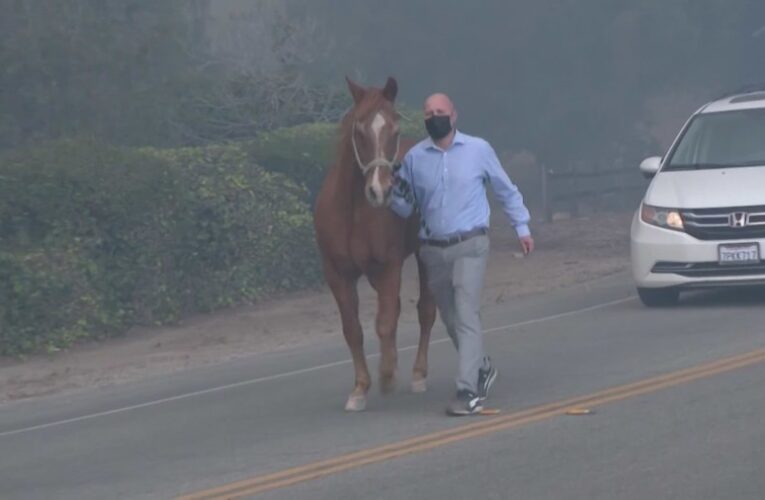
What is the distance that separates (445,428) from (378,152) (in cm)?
179

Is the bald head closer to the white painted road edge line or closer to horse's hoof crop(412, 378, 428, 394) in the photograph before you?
horse's hoof crop(412, 378, 428, 394)

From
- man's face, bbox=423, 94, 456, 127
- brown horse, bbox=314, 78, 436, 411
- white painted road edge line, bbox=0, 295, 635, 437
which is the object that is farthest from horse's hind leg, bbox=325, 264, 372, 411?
white painted road edge line, bbox=0, 295, 635, 437

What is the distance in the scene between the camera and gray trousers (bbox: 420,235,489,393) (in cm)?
1016

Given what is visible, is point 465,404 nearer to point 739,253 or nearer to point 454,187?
point 454,187

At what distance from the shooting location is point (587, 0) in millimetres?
38281

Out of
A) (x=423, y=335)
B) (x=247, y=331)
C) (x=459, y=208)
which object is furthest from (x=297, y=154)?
(x=459, y=208)

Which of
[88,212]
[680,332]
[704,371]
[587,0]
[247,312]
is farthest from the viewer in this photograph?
[587,0]

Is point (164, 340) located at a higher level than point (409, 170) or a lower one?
lower

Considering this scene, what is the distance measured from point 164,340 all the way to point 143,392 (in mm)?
3287

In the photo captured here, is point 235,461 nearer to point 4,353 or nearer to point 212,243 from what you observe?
point 4,353

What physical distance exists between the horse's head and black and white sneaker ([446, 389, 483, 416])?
4.49 feet

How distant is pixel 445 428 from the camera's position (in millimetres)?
9914

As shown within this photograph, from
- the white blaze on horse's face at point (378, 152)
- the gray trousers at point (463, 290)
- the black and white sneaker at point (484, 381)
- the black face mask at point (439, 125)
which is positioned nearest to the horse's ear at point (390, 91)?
the white blaze on horse's face at point (378, 152)

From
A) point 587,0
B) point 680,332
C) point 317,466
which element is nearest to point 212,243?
point 680,332
